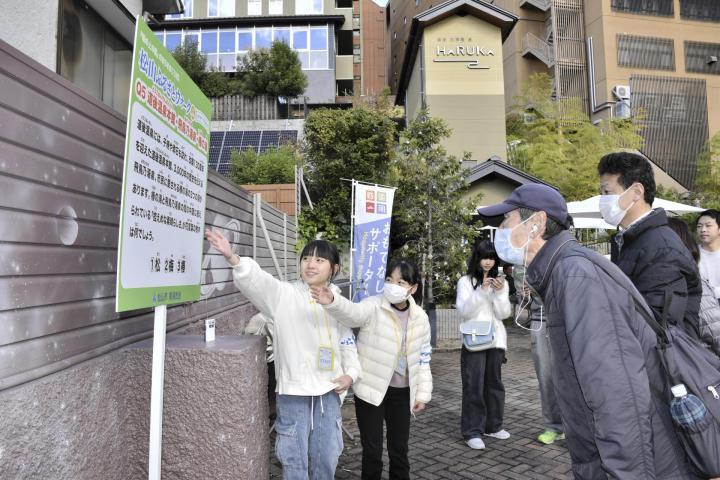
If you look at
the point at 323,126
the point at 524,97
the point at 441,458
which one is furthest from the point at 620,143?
the point at 441,458

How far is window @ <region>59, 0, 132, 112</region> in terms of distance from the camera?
18.4 feet

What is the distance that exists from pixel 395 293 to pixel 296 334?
3.35ft

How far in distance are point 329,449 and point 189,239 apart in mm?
1546

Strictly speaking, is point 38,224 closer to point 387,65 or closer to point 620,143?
point 620,143

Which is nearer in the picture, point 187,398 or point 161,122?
point 161,122

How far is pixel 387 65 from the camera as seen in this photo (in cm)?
4288

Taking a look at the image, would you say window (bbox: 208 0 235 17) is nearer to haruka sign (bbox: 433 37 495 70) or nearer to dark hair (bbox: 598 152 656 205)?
haruka sign (bbox: 433 37 495 70)

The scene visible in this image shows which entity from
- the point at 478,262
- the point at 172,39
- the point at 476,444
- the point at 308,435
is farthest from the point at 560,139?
the point at 308,435

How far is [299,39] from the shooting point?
27.0 m

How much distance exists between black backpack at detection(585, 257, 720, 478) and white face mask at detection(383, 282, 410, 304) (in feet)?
6.32

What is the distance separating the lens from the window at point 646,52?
29078mm

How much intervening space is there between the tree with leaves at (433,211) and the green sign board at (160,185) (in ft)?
30.1

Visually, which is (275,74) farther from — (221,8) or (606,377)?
(606,377)

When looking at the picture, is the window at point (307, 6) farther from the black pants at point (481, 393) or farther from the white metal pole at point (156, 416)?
the white metal pole at point (156, 416)
